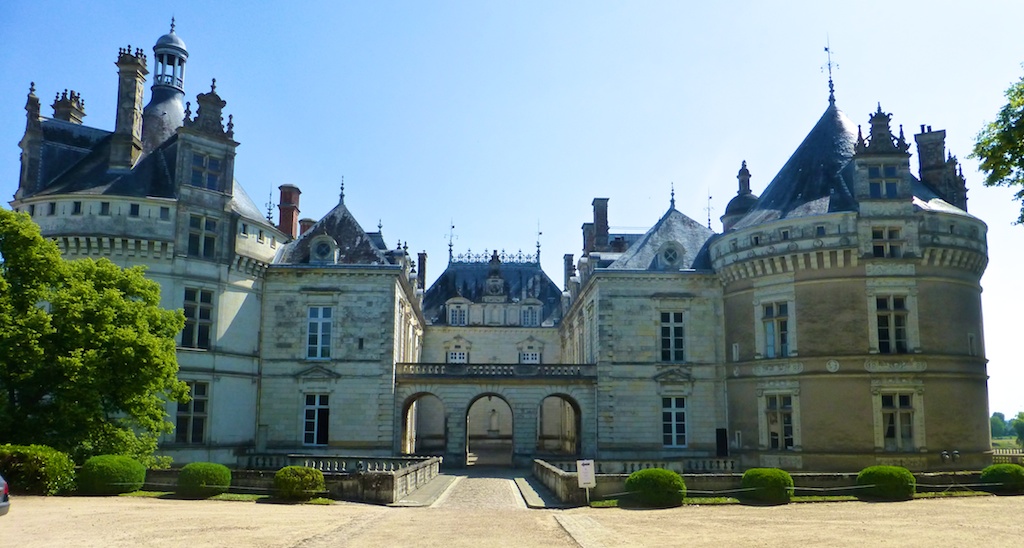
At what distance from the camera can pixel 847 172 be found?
3148 centimetres

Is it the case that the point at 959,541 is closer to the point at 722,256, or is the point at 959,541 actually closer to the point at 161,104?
the point at 722,256

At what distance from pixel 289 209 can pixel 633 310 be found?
18.0 metres

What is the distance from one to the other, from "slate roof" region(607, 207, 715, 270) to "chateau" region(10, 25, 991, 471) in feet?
0.35

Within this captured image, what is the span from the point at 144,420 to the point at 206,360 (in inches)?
285

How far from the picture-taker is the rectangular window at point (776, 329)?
31078 millimetres

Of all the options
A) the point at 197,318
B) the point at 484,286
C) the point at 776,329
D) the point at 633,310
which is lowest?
the point at 776,329

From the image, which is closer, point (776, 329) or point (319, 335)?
point (776, 329)

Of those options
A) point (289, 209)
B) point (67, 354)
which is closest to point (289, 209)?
point (289, 209)

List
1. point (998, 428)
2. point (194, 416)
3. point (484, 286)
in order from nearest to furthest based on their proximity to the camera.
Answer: point (194, 416) → point (484, 286) → point (998, 428)

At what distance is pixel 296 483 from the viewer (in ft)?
68.8

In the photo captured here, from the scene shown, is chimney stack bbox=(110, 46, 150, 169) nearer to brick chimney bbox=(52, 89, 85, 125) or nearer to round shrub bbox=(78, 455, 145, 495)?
brick chimney bbox=(52, 89, 85, 125)

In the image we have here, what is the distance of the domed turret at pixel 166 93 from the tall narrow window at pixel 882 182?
27395mm

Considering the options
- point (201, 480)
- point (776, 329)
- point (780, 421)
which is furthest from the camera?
point (776, 329)

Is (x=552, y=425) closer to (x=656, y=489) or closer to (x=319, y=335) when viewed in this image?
(x=319, y=335)
